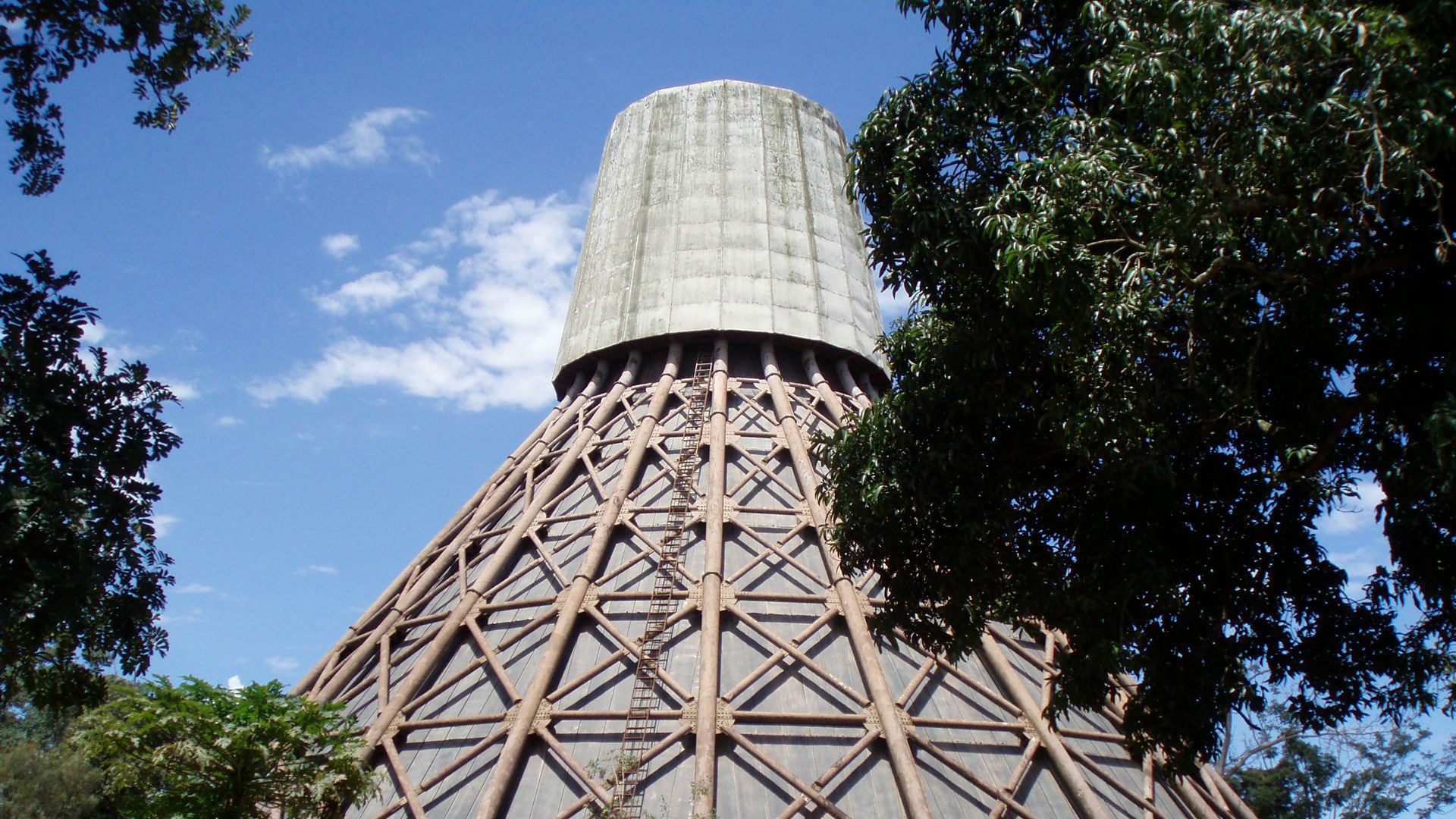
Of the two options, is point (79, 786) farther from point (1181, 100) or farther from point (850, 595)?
point (1181, 100)

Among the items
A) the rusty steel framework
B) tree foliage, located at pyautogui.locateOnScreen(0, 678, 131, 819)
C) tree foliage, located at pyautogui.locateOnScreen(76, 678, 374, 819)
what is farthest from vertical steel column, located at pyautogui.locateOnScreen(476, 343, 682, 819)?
tree foliage, located at pyautogui.locateOnScreen(0, 678, 131, 819)

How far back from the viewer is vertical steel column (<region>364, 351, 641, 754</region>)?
14.0m

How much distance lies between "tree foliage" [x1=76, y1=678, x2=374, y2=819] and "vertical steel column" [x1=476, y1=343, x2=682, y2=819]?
4.84ft

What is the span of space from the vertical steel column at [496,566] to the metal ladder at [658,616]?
4.56ft

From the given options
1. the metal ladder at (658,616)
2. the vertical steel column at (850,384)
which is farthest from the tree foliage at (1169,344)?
the vertical steel column at (850,384)

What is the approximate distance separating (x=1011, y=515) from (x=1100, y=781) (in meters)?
5.25

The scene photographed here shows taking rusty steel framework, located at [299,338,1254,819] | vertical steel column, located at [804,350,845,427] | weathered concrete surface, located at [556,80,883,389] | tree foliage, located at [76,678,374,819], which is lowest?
tree foliage, located at [76,678,374,819]

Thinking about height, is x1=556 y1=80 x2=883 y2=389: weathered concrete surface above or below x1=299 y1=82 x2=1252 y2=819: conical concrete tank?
above

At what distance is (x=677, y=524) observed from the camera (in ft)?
52.3

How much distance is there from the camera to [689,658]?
1366cm

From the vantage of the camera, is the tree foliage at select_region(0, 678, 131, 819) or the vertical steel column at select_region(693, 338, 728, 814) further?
the tree foliage at select_region(0, 678, 131, 819)

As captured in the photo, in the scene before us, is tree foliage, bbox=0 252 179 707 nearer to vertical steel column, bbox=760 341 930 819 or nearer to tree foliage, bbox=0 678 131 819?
vertical steel column, bbox=760 341 930 819

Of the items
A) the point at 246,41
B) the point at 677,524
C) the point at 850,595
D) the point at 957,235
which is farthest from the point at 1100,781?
the point at 246,41

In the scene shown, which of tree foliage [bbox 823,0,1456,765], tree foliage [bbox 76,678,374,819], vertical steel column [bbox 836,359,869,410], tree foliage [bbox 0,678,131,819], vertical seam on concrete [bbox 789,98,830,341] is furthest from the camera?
tree foliage [bbox 0,678,131,819]
